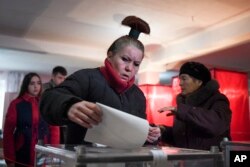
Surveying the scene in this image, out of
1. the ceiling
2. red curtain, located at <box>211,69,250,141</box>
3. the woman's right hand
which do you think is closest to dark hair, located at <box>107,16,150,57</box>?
the woman's right hand

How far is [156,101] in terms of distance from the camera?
354 cm

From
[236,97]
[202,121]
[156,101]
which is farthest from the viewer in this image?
[156,101]

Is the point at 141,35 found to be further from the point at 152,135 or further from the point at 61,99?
the point at 61,99

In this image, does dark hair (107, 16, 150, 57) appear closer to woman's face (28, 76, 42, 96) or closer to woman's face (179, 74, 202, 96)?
woman's face (179, 74, 202, 96)

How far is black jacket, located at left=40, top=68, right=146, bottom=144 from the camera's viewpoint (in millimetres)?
709

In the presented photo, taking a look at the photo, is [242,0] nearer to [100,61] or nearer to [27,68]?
[100,61]

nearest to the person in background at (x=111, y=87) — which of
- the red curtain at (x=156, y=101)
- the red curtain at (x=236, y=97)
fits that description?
the red curtain at (x=236, y=97)

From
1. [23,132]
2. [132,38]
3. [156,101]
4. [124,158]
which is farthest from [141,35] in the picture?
[124,158]

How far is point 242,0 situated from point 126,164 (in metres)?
2.24

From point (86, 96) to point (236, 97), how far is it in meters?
2.31

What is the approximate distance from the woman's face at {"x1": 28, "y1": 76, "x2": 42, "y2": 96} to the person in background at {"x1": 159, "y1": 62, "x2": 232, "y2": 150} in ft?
3.19

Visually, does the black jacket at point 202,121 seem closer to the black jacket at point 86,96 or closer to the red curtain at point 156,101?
the black jacket at point 86,96

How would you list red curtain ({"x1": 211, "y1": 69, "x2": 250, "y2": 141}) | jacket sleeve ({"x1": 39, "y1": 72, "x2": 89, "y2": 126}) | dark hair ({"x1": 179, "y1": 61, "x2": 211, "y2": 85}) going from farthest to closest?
red curtain ({"x1": 211, "y1": 69, "x2": 250, "y2": 141}), dark hair ({"x1": 179, "y1": 61, "x2": 211, "y2": 85}), jacket sleeve ({"x1": 39, "y1": 72, "x2": 89, "y2": 126})

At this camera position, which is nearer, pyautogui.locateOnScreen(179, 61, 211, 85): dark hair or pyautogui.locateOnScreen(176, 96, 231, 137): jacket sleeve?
pyautogui.locateOnScreen(176, 96, 231, 137): jacket sleeve
